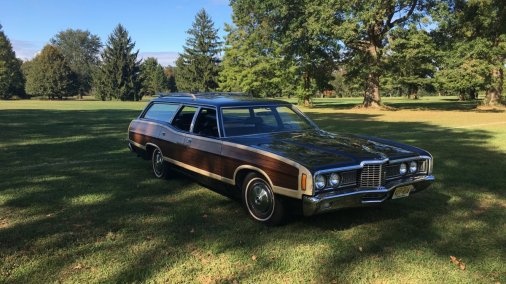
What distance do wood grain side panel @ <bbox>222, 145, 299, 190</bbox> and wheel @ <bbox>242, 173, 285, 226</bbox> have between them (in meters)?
0.19

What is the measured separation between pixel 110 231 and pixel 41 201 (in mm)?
1684

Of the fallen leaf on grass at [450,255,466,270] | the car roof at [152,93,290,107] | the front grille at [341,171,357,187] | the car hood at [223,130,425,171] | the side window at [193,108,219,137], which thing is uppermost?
the car roof at [152,93,290,107]

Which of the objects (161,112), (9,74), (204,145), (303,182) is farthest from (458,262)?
(9,74)

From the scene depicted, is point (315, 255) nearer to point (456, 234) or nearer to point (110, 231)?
point (456, 234)

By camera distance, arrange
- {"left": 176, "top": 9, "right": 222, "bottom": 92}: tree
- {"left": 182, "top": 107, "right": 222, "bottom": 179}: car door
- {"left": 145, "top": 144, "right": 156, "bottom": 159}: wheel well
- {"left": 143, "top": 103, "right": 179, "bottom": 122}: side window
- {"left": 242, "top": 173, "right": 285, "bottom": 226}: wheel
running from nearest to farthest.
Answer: {"left": 242, "top": 173, "right": 285, "bottom": 226}: wheel, {"left": 182, "top": 107, "right": 222, "bottom": 179}: car door, {"left": 143, "top": 103, "right": 179, "bottom": 122}: side window, {"left": 145, "top": 144, "right": 156, "bottom": 159}: wheel well, {"left": 176, "top": 9, "right": 222, "bottom": 92}: tree

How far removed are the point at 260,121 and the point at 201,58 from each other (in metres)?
64.2

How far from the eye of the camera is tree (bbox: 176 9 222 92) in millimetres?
67938

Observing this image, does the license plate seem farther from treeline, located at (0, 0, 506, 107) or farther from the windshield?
treeline, located at (0, 0, 506, 107)

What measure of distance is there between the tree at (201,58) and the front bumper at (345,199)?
63.7m

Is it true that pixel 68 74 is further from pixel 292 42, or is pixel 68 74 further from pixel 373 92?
pixel 373 92

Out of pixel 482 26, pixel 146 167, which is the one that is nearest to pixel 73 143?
pixel 146 167

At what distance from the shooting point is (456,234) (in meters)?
4.64

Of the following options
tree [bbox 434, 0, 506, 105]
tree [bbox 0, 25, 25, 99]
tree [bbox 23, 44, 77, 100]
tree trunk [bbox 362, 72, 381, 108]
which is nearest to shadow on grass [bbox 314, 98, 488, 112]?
tree trunk [bbox 362, 72, 381, 108]

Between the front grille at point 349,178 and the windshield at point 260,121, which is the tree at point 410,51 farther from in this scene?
the front grille at point 349,178
